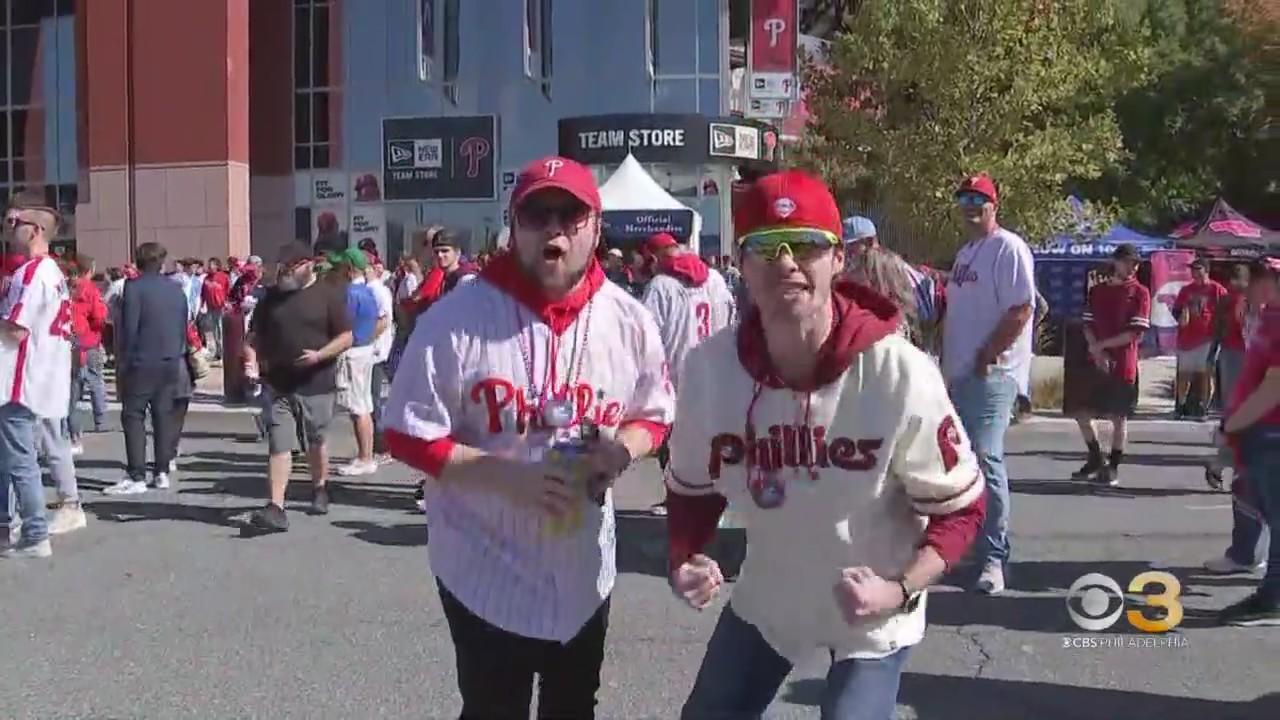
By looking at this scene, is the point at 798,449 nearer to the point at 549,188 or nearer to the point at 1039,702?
the point at 549,188

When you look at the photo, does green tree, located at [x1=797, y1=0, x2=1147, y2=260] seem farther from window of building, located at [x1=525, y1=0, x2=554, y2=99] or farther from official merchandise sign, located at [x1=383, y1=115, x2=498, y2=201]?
official merchandise sign, located at [x1=383, y1=115, x2=498, y2=201]

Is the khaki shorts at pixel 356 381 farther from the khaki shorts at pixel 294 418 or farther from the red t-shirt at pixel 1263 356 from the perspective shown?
the red t-shirt at pixel 1263 356

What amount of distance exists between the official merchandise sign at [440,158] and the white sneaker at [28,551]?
23944 millimetres

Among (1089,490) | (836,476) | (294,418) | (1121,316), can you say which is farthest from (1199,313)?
(836,476)

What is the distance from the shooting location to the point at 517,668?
3.20 meters

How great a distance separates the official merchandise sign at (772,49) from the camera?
2819 centimetres

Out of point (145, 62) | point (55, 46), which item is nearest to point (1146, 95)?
point (145, 62)

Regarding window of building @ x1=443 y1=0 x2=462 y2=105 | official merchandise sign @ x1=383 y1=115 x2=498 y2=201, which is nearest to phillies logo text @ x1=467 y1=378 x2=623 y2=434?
official merchandise sign @ x1=383 y1=115 x2=498 y2=201

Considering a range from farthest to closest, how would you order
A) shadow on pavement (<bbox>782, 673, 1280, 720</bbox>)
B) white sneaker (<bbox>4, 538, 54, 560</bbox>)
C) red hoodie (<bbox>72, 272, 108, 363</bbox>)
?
red hoodie (<bbox>72, 272, 108, 363</bbox>) → white sneaker (<bbox>4, 538, 54, 560</bbox>) → shadow on pavement (<bbox>782, 673, 1280, 720</bbox>)

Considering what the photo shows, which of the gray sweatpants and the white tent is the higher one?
the white tent

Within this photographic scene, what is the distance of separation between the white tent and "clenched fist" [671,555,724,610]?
699 inches

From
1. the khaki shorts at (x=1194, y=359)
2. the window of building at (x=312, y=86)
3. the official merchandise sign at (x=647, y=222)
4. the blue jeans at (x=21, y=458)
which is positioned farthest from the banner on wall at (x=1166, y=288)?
the window of building at (x=312, y=86)

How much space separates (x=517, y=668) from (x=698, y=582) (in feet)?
1.76

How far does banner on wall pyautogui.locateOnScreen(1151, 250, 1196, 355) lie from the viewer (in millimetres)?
21641
